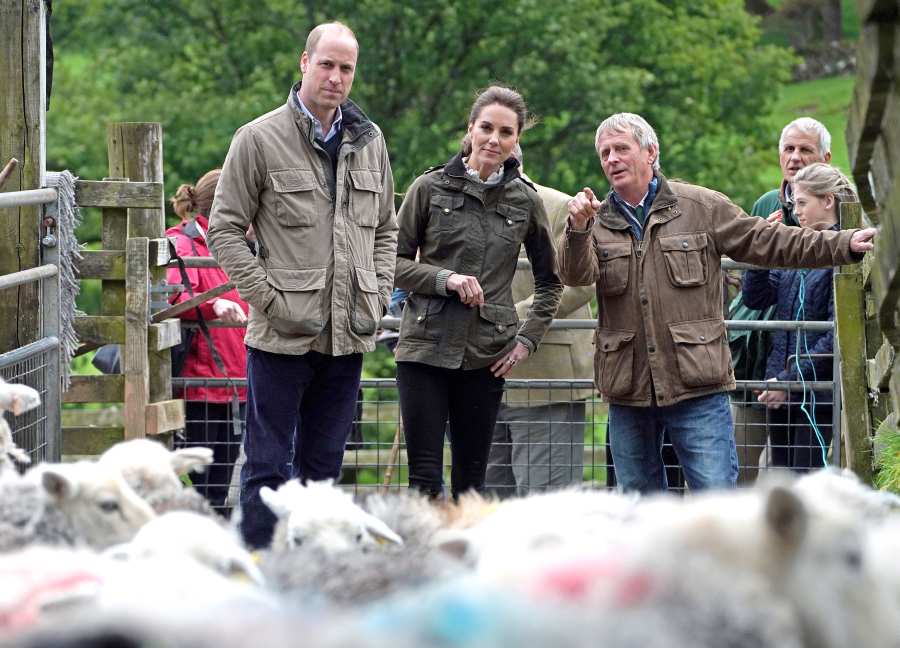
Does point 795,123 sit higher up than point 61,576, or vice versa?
point 795,123

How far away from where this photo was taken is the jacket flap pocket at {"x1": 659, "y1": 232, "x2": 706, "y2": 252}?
225 inches

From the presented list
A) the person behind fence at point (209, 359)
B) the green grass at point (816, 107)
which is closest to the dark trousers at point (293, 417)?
the person behind fence at point (209, 359)

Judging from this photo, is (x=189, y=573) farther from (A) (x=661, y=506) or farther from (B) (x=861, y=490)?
(B) (x=861, y=490)

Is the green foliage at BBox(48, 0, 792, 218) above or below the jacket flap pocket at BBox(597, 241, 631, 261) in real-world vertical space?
above

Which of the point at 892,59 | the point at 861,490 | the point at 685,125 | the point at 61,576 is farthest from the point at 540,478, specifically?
the point at 685,125

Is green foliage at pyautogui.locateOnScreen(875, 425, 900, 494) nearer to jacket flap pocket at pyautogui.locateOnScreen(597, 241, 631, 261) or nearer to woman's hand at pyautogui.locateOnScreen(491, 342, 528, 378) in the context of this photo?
jacket flap pocket at pyautogui.locateOnScreen(597, 241, 631, 261)

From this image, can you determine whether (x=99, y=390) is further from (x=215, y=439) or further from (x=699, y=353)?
(x=699, y=353)

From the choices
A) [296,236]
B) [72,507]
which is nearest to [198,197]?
[296,236]

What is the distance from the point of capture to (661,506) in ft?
9.40

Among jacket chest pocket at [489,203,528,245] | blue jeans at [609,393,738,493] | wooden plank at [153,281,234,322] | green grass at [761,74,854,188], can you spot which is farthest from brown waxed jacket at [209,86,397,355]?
green grass at [761,74,854,188]

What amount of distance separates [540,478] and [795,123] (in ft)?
8.59

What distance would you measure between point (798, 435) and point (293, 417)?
11.1 ft

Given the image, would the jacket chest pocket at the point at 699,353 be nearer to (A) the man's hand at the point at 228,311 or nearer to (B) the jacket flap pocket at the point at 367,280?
(B) the jacket flap pocket at the point at 367,280

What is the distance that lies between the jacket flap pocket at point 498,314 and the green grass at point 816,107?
1540 centimetres
